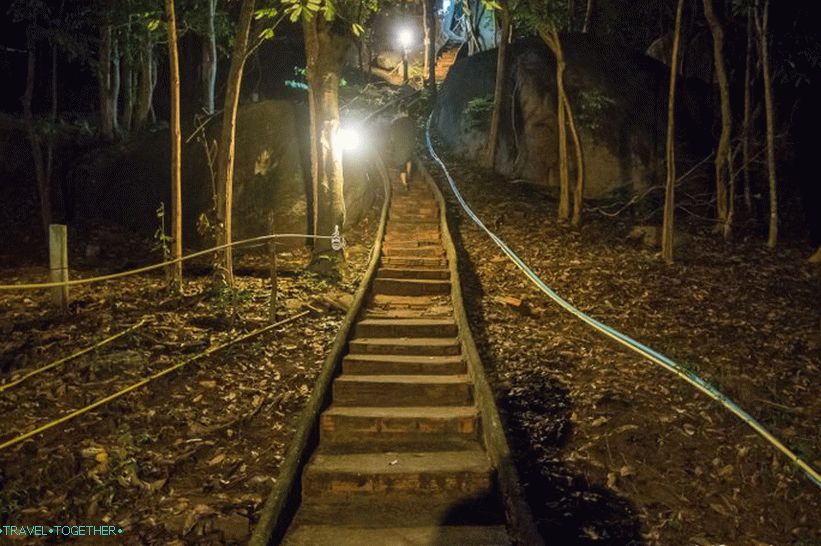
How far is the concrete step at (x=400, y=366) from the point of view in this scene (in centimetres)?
714

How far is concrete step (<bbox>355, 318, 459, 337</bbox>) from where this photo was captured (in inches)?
325

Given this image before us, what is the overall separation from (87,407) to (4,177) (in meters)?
17.8

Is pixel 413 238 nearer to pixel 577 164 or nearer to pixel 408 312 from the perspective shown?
pixel 408 312

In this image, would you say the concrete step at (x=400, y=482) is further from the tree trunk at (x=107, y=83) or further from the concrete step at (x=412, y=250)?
the tree trunk at (x=107, y=83)

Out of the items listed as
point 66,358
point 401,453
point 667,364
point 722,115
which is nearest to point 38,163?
point 66,358

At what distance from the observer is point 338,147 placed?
1168 centimetres

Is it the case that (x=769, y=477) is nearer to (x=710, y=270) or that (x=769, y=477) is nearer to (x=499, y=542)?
(x=499, y=542)

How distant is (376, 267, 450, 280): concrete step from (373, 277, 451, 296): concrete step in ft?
1.32

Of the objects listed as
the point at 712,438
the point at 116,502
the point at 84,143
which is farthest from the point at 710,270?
the point at 84,143

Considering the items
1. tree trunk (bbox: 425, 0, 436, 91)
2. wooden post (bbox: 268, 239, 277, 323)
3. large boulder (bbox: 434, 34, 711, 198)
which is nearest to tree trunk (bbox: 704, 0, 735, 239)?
large boulder (bbox: 434, 34, 711, 198)

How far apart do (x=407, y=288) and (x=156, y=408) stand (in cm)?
521

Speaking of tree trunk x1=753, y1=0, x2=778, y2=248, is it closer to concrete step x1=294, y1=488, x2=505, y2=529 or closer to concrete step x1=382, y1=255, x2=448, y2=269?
concrete step x1=382, y1=255, x2=448, y2=269

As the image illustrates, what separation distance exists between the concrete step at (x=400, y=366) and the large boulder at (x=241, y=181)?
668 cm

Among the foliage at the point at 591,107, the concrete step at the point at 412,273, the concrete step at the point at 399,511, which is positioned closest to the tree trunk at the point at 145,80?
the concrete step at the point at 412,273
